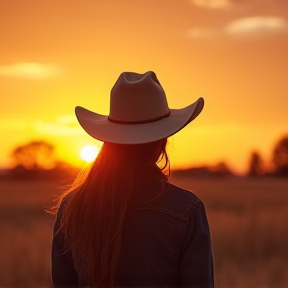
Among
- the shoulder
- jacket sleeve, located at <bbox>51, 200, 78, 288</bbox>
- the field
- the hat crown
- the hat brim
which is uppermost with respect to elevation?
the hat crown

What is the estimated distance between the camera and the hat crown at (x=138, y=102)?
230cm

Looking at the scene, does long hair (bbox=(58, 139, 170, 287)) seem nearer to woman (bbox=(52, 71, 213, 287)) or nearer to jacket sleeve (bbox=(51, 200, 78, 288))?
woman (bbox=(52, 71, 213, 287))

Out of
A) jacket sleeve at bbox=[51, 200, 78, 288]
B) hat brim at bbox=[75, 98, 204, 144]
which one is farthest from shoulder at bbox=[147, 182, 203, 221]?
jacket sleeve at bbox=[51, 200, 78, 288]

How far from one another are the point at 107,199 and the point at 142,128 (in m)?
0.26

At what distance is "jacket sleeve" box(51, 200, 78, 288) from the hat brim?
0.33 m

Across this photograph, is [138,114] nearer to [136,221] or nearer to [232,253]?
[136,221]

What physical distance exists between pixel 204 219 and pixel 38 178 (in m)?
35.5

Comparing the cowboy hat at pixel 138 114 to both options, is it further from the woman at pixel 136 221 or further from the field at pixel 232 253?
the field at pixel 232 253

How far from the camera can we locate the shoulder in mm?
2072

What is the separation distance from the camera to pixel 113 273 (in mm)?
2113

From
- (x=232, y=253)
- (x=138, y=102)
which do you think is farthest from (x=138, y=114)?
(x=232, y=253)

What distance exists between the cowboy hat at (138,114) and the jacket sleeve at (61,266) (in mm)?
355

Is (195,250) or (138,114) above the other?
(138,114)

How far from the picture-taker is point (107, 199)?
2.10 metres
